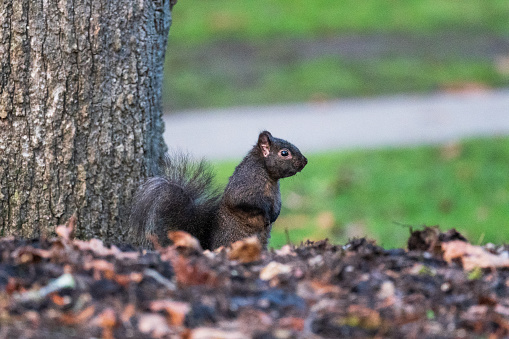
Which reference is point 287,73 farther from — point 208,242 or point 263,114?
point 208,242

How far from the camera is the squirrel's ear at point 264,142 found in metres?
4.52

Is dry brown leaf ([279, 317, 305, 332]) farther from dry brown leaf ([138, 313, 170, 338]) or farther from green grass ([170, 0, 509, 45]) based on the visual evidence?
green grass ([170, 0, 509, 45])

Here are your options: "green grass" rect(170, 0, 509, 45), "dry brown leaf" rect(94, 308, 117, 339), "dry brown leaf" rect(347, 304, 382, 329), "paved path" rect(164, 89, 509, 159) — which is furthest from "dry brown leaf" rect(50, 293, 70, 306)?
"green grass" rect(170, 0, 509, 45)

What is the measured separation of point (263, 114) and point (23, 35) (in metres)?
6.88

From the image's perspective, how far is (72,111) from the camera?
3955 millimetres

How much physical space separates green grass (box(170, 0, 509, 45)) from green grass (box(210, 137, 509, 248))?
6142mm

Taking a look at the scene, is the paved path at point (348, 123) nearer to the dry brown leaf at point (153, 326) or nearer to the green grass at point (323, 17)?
the green grass at point (323, 17)

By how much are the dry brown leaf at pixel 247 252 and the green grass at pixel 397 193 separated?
10.4ft

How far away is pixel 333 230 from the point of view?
664cm

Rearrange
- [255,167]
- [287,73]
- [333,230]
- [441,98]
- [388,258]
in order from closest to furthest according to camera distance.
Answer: [388,258], [255,167], [333,230], [441,98], [287,73]

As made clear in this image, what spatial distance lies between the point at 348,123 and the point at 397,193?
118 inches

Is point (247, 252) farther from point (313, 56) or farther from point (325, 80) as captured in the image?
point (313, 56)

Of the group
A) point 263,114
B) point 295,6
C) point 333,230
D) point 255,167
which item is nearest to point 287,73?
point 263,114

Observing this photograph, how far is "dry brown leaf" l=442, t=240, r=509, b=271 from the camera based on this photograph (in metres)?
3.04
